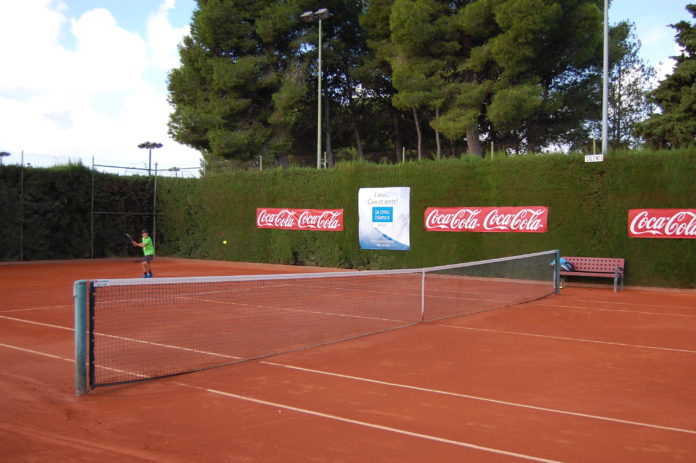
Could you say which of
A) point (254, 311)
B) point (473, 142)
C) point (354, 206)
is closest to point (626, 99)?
point (473, 142)

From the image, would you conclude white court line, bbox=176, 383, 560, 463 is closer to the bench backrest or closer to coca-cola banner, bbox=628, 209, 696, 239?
the bench backrest

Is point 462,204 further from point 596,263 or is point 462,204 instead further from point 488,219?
point 596,263

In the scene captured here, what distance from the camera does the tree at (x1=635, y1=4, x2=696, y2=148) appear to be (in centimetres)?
2123

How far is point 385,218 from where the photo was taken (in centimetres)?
2084

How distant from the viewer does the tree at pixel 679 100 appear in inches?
836

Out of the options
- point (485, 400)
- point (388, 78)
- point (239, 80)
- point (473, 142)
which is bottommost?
Answer: point (485, 400)

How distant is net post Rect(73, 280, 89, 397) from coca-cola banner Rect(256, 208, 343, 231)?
16.0 meters

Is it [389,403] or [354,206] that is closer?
[389,403]

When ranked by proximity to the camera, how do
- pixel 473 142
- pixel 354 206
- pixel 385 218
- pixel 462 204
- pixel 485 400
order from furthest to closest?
pixel 473 142, pixel 354 206, pixel 385 218, pixel 462 204, pixel 485 400

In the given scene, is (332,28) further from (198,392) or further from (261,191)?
(198,392)

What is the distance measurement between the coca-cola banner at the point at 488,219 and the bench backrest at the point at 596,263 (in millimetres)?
1441

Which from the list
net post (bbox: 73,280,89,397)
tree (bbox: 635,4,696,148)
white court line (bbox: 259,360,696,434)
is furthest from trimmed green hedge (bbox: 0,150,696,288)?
net post (bbox: 73,280,89,397)

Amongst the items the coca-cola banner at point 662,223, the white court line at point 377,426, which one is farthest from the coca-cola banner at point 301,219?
the white court line at point 377,426

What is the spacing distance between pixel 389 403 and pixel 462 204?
1416 cm
